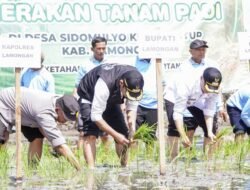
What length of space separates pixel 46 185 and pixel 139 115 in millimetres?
3409

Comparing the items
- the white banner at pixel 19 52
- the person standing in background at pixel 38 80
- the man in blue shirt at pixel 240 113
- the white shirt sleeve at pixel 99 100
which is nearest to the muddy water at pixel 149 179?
the white shirt sleeve at pixel 99 100

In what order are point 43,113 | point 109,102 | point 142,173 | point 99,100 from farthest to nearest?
point 109,102 → point 142,173 → point 99,100 → point 43,113

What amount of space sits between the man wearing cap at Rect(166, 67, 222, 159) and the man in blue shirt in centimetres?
31

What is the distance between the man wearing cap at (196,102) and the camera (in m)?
10.1

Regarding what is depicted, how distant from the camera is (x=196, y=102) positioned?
36.0ft

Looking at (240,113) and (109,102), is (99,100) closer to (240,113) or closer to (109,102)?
(109,102)

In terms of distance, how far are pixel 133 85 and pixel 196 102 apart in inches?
81.3

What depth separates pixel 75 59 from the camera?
14164 mm

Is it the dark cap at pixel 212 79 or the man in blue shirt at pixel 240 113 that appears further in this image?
the man in blue shirt at pixel 240 113

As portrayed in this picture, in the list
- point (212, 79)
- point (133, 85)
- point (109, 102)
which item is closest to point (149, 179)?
point (133, 85)

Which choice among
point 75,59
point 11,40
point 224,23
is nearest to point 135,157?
point 11,40

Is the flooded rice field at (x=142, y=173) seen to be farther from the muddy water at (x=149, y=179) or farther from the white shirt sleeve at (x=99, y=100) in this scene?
the white shirt sleeve at (x=99, y=100)

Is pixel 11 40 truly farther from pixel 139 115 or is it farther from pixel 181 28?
pixel 181 28

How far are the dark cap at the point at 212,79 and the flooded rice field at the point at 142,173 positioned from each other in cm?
74
